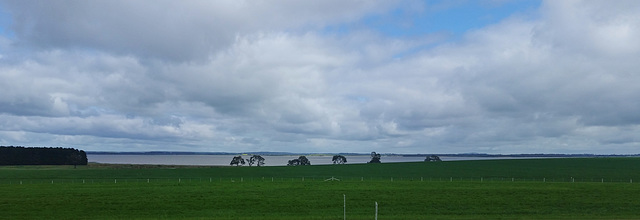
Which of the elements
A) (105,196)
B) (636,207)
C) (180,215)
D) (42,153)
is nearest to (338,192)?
(180,215)

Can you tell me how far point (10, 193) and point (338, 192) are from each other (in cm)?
3846

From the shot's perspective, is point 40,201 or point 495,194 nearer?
point 40,201

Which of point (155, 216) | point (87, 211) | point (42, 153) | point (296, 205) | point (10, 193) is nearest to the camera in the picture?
point (155, 216)

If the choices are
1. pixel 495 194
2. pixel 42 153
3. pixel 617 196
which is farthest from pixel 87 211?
pixel 42 153

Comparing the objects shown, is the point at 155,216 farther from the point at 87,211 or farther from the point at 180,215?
the point at 87,211

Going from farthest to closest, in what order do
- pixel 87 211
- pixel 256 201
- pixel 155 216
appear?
pixel 256 201 < pixel 87 211 < pixel 155 216

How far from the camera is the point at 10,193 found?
55750mm

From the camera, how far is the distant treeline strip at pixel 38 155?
18275 cm

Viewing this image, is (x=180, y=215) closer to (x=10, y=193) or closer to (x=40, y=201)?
(x=40, y=201)

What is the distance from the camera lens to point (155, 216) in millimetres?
39156

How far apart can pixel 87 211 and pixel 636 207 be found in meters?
49.6

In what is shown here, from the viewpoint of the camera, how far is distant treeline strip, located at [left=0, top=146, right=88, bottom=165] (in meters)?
183

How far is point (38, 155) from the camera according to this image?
189000 millimetres

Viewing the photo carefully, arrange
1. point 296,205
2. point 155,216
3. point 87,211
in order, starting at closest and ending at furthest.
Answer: point 155,216 < point 87,211 < point 296,205
